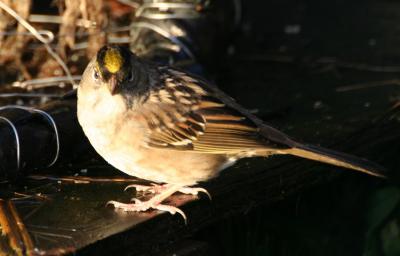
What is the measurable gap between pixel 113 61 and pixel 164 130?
410 millimetres

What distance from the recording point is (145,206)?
11.6 ft

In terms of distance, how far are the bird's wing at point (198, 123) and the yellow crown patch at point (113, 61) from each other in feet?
0.95

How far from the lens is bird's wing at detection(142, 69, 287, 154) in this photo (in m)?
3.66

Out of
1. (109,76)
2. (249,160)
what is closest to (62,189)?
(109,76)

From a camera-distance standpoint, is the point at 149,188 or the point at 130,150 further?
the point at 149,188

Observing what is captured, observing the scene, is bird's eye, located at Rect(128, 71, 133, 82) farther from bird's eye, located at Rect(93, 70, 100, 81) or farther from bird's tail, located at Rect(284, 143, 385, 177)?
bird's tail, located at Rect(284, 143, 385, 177)

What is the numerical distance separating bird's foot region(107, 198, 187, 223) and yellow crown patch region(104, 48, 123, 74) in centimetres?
56

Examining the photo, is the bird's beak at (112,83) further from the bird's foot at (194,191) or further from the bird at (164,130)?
the bird's foot at (194,191)

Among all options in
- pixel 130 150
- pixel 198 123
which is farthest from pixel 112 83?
pixel 198 123

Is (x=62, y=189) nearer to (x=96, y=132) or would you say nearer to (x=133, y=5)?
(x=96, y=132)

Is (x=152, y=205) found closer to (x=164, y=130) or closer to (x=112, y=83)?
(x=164, y=130)

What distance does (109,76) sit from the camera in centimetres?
346

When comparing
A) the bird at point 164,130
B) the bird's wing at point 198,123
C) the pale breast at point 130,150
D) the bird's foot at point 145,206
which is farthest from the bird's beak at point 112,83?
the bird's foot at point 145,206

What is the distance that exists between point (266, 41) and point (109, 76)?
3246 mm
